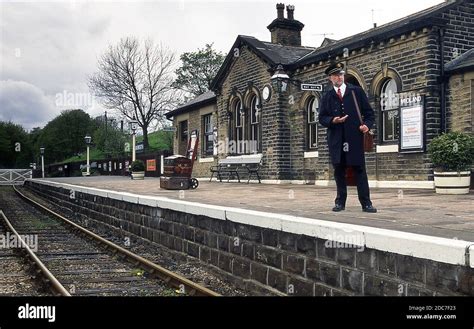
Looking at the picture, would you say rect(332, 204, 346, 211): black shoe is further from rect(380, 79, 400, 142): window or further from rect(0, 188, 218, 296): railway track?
rect(380, 79, 400, 142): window

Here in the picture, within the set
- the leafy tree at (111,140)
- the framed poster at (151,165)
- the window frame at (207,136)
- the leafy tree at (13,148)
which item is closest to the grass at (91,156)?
the leafy tree at (111,140)

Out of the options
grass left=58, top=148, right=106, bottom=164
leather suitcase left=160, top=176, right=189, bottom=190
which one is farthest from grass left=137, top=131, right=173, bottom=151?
leather suitcase left=160, top=176, right=189, bottom=190

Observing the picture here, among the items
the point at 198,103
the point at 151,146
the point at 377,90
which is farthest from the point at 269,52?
the point at 151,146

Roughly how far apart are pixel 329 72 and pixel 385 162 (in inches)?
305

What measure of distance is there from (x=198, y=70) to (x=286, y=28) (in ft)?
92.1

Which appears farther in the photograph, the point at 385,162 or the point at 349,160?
the point at 385,162

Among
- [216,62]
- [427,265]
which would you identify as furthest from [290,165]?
[216,62]

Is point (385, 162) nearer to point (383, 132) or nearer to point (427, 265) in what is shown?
point (383, 132)

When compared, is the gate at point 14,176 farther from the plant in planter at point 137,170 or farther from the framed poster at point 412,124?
the framed poster at point 412,124

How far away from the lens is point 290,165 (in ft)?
58.0

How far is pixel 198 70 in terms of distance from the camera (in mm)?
48688

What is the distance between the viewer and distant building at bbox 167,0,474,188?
12.3 m

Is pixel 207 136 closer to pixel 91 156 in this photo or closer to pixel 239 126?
pixel 239 126
